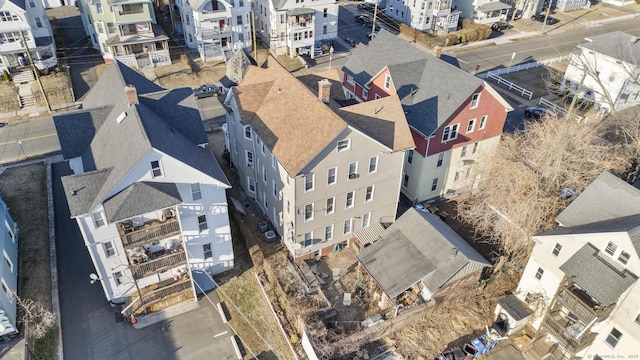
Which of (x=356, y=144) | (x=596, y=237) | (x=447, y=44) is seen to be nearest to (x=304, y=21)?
(x=447, y=44)

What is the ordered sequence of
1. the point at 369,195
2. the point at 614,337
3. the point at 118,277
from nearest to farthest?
the point at 614,337
the point at 118,277
the point at 369,195

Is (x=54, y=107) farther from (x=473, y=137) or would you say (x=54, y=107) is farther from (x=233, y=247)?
(x=473, y=137)

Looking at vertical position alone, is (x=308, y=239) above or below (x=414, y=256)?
below

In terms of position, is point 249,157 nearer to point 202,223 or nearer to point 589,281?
point 202,223

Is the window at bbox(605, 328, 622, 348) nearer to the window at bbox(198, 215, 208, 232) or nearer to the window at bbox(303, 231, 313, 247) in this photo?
the window at bbox(303, 231, 313, 247)

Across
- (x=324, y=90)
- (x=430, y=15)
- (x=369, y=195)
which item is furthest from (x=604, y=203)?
(x=430, y=15)

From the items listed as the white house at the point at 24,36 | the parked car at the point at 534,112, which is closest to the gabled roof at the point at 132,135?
the white house at the point at 24,36

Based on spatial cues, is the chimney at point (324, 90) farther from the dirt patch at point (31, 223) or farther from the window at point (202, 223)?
the dirt patch at point (31, 223)
